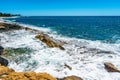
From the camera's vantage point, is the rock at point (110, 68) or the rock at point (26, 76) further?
the rock at point (110, 68)

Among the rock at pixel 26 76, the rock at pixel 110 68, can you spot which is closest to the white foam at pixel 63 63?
the rock at pixel 110 68

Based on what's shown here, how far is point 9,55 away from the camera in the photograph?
20031 mm

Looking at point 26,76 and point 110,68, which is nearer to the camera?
point 26,76

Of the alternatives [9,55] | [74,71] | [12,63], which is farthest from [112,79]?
[9,55]

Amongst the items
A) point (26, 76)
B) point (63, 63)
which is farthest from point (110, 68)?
point (26, 76)

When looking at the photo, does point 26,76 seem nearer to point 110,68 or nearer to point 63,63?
point 63,63

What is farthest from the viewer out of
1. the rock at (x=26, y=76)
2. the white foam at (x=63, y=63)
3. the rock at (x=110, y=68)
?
the rock at (x=110, y=68)

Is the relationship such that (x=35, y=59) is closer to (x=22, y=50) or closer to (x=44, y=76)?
(x=22, y=50)

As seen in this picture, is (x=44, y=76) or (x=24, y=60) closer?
(x=44, y=76)

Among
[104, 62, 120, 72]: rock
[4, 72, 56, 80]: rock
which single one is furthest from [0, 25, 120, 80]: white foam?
[4, 72, 56, 80]: rock

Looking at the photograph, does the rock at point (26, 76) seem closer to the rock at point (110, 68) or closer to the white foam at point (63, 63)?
the white foam at point (63, 63)

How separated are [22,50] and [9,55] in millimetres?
2034

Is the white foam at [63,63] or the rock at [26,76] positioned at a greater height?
the rock at [26,76]

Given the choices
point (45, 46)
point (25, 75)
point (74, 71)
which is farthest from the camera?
point (45, 46)
